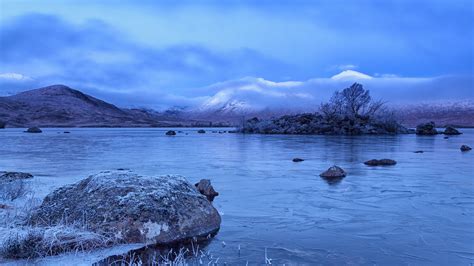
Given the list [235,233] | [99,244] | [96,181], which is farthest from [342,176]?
[99,244]

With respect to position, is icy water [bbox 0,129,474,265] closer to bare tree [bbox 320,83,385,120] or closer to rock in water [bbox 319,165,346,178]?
rock in water [bbox 319,165,346,178]

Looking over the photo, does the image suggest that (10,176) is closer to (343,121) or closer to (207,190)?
(207,190)

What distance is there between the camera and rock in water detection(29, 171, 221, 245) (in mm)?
7641

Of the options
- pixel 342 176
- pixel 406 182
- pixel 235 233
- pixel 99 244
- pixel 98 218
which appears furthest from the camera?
pixel 342 176

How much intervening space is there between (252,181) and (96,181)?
7.05 meters

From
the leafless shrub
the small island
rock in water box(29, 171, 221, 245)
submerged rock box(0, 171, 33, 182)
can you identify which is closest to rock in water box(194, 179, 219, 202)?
rock in water box(29, 171, 221, 245)

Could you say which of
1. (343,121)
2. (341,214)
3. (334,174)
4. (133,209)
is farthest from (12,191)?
(343,121)

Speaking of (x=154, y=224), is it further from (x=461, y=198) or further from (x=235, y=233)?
(x=461, y=198)

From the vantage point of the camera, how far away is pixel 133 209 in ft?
26.0

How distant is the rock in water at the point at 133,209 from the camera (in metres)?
A: 7.64

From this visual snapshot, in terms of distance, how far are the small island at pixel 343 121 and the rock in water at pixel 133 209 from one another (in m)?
56.8

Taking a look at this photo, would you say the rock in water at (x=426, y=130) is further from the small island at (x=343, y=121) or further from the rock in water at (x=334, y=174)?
the rock in water at (x=334, y=174)

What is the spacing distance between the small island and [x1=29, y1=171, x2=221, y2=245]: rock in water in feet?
186

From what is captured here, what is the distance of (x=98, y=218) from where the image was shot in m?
7.74
